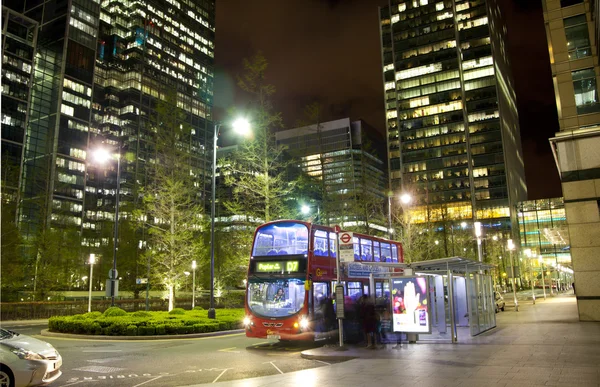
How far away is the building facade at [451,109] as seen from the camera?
129375 mm

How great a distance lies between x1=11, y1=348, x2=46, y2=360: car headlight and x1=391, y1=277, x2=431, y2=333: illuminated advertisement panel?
12416 millimetres

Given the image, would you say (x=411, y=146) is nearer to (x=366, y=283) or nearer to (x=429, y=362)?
(x=366, y=283)

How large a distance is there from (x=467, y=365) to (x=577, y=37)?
21378 mm

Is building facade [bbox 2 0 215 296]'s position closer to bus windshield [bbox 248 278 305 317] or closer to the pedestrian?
bus windshield [bbox 248 278 305 317]

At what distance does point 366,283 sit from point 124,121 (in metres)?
125

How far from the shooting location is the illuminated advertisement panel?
56.7 feet

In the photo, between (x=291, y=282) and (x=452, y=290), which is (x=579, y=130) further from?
(x=291, y=282)

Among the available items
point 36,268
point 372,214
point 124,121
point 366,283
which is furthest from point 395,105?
point 366,283

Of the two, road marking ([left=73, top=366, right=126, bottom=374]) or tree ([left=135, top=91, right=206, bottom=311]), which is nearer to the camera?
road marking ([left=73, top=366, right=126, bottom=374])

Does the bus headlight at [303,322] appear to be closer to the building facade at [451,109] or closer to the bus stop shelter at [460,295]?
the bus stop shelter at [460,295]

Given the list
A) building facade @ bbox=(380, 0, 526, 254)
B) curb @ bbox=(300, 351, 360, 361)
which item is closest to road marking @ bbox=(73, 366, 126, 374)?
curb @ bbox=(300, 351, 360, 361)

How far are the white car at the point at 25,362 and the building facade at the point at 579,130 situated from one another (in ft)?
75.1

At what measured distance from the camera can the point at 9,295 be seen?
43375 millimetres

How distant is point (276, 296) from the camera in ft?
59.7
